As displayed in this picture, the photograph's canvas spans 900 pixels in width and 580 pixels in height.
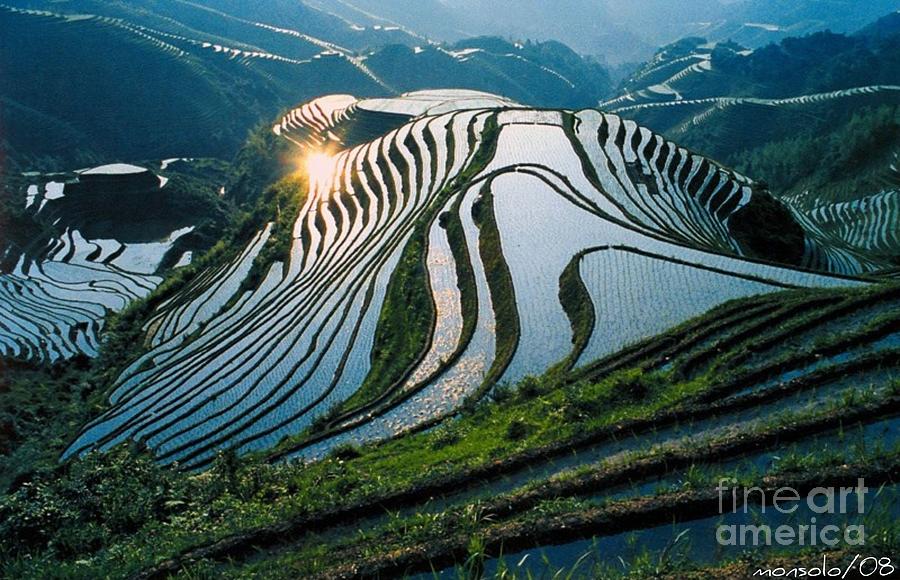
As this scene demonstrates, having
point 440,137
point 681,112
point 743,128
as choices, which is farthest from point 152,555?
point 681,112

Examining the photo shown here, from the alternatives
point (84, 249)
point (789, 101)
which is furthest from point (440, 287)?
point (789, 101)

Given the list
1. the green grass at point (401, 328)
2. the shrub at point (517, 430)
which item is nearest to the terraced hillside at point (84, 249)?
the green grass at point (401, 328)

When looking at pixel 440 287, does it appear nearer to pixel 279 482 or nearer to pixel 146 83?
pixel 279 482

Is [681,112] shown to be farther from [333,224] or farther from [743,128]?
[333,224]

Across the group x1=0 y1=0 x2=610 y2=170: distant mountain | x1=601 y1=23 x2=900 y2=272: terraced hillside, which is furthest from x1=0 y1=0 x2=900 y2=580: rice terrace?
x1=0 y1=0 x2=610 y2=170: distant mountain

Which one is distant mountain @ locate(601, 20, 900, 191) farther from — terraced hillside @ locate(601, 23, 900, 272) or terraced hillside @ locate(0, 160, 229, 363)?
terraced hillside @ locate(0, 160, 229, 363)
